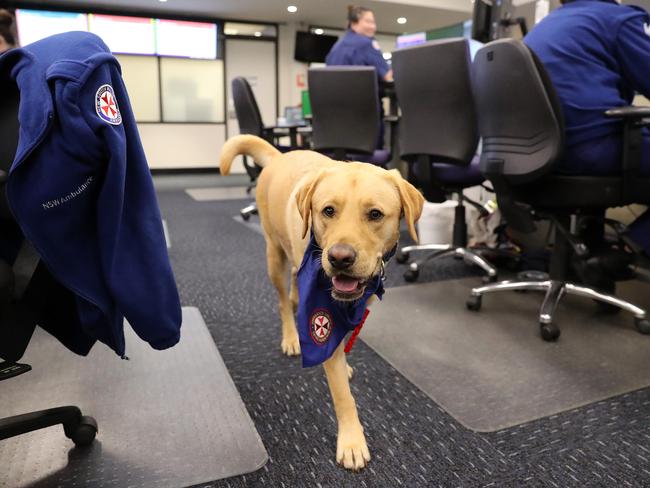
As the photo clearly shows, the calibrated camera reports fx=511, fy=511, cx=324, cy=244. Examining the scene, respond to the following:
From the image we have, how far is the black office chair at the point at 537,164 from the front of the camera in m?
1.77

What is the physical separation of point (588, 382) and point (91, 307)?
1425 millimetres

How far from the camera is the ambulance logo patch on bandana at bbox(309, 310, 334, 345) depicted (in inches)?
47.9

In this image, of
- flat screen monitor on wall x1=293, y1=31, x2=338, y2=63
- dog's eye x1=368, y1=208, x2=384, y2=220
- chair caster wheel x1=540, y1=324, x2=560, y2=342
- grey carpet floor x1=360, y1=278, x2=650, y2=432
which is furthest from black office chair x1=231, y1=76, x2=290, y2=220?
flat screen monitor on wall x1=293, y1=31, x2=338, y2=63

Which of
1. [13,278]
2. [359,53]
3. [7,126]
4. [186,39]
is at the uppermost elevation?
[186,39]

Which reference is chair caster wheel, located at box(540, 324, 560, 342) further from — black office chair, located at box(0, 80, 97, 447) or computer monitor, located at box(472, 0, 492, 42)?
computer monitor, located at box(472, 0, 492, 42)

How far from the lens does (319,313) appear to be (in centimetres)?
123

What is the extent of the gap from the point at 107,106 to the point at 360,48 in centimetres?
359

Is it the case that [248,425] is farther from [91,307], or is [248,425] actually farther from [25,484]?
[91,307]

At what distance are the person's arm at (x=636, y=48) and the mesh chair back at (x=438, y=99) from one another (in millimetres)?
588

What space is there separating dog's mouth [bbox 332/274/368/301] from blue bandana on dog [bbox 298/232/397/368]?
5 centimetres

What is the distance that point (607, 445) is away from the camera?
1264 millimetres

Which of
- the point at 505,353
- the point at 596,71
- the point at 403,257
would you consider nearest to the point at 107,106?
the point at 505,353

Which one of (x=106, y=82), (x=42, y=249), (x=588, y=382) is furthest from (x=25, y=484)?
(x=588, y=382)

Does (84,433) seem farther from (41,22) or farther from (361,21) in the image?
(41,22)
